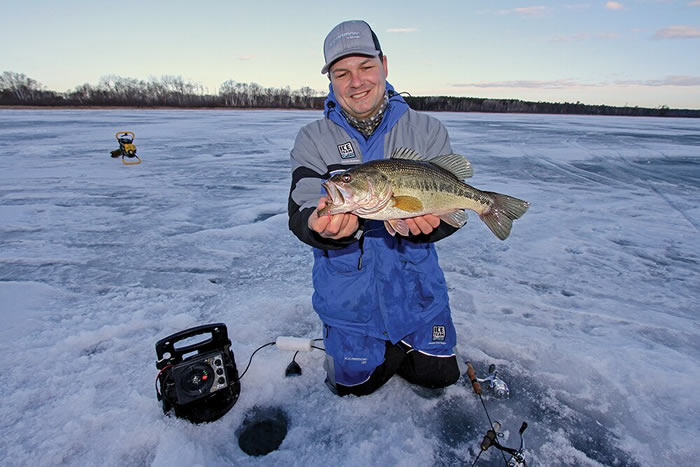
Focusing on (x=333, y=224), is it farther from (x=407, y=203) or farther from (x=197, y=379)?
(x=197, y=379)

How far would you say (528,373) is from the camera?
283 cm

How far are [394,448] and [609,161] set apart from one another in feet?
39.6

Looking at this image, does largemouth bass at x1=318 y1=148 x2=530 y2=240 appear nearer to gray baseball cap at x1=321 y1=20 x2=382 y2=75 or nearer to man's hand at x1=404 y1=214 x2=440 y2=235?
man's hand at x1=404 y1=214 x2=440 y2=235

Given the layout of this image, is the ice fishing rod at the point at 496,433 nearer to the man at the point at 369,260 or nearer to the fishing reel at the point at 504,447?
the fishing reel at the point at 504,447

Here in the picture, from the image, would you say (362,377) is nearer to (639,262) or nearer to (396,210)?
(396,210)

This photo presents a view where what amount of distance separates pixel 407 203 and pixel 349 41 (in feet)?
4.29

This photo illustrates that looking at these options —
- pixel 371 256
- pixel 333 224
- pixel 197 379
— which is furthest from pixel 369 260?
pixel 197 379

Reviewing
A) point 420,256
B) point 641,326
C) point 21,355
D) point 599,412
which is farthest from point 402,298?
point 21,355

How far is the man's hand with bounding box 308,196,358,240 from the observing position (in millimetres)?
2170

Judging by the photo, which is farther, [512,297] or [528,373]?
[512,297]

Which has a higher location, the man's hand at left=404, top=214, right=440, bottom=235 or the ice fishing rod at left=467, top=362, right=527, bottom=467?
the man's hand at left=404, top=214, right=440, bottom=235

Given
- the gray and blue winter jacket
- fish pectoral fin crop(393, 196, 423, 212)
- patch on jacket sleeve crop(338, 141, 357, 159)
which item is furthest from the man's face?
fish pectoral fin crop(393, 196, 423, 212)

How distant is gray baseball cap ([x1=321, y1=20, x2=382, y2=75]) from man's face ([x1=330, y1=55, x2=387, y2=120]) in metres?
0.06

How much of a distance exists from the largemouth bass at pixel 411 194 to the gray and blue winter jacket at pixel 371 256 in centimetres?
33
